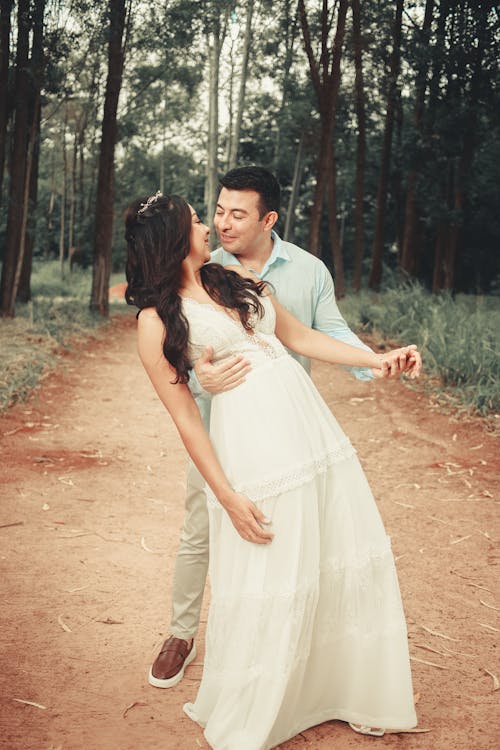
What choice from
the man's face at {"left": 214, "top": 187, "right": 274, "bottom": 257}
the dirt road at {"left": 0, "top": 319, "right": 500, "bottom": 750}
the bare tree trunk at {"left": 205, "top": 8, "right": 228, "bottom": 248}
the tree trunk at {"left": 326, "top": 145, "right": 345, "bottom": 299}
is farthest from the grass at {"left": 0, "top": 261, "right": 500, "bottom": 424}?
the bare tree trunk at {"left": 205, "top": 8, "right": 228, "bottom": 248}

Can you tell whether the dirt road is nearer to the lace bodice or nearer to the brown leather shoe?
the brown leather shoe

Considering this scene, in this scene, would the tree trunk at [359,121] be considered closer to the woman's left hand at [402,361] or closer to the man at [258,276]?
the man at [258,276]

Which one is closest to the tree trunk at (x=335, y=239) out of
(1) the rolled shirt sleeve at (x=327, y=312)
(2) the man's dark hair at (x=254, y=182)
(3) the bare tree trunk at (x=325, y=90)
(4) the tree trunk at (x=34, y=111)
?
(3) the bare tree trunk at (x=325, y=90)

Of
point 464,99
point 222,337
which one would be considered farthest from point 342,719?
point 464,99

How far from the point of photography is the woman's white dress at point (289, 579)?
8.20ft

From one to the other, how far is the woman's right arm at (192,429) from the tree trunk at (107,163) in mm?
13386

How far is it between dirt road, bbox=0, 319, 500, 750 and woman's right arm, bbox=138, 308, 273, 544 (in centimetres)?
91

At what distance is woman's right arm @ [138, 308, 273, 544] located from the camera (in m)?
2.50

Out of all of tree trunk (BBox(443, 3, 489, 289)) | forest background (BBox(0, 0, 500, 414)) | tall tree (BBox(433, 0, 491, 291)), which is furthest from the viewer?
tree trunk (BBox(443, 3, 489, 289))

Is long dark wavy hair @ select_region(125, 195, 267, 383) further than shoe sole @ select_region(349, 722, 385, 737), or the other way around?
shoe sole @ select_region(349, 722, 385, 737)

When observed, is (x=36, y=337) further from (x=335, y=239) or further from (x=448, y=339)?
(x=335, y=239)

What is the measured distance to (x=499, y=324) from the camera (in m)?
10.1

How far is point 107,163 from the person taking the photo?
15.3 m

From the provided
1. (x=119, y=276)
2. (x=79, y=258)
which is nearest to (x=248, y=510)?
(x=79, y=258)
